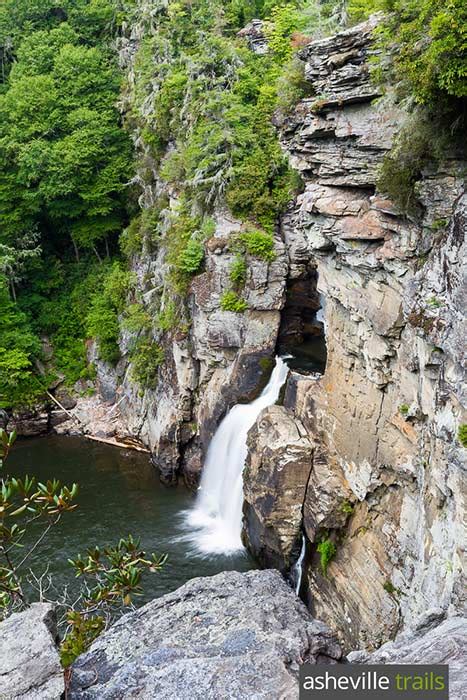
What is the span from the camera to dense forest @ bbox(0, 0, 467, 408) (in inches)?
797

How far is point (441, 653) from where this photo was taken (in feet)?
19.0

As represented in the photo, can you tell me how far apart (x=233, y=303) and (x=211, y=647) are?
45.8 feet

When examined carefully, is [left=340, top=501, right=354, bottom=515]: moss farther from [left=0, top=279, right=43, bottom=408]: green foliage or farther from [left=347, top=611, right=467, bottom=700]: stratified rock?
[left=0, top=279, right=43, bottom=408]: green foliage

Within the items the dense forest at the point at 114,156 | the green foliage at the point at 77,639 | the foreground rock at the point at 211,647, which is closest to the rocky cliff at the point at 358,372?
the dense forest at the point at 114,156

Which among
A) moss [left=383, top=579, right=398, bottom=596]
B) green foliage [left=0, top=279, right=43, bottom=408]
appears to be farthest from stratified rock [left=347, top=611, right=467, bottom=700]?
green foliage [left=0, top=279, right=43, bottom=408]

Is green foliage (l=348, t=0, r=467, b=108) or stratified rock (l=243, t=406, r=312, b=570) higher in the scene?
green foliage (l=348, t=0, r=467, b=108)

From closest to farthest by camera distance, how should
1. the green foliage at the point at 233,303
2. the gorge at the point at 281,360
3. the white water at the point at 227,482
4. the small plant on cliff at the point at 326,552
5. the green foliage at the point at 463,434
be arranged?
1. the gorge at the point at 281,360
2. the green foliage at the point at 463,434
3. the small plant on cliff at the point at 326,552
4. the white water at the point at 227,482
5. the green foliage at the point at 233,303

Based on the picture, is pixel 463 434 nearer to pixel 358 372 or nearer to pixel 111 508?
pixel 358 372

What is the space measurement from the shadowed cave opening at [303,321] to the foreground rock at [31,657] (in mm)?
14093

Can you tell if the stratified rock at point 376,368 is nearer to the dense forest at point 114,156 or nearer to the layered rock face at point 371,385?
the layered rock face at point 371,385

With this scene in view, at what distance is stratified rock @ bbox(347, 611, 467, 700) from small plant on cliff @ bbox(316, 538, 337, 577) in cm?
777

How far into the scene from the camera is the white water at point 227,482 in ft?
59.8

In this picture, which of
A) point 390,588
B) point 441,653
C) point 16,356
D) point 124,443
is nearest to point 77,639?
point 441,653

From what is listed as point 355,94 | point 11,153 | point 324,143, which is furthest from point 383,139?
point 11,153
